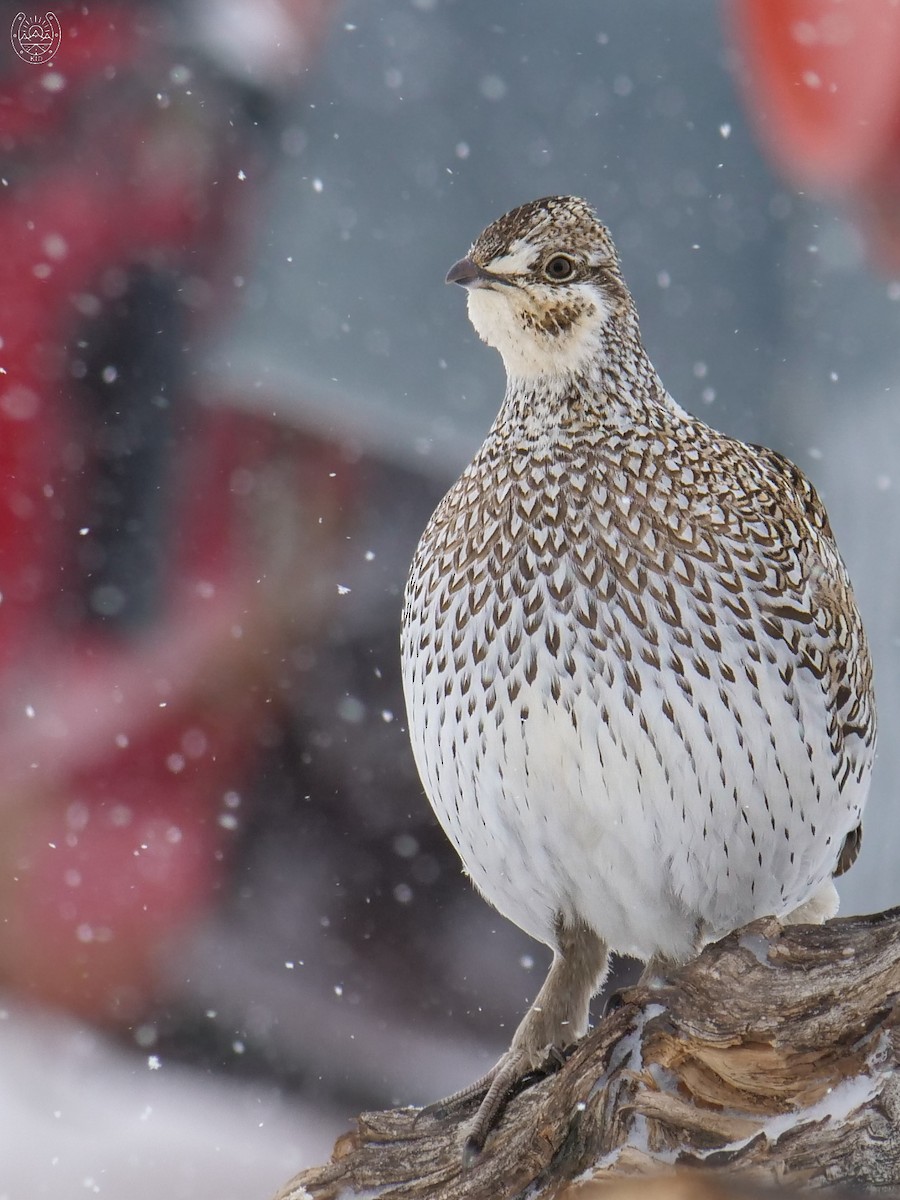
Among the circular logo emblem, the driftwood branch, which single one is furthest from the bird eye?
the circular logo emblem

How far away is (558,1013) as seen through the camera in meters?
1.35

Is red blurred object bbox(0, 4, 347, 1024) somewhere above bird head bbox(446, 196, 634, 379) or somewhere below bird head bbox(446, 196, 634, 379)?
above

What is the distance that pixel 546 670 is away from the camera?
3.82 feet

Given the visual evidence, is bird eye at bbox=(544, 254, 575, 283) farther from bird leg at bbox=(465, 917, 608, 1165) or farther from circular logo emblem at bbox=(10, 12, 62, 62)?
circular logo emblem at bbox=(10, 12, 62, 62)

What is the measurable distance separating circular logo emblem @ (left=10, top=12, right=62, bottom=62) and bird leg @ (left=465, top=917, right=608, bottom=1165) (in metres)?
1.84

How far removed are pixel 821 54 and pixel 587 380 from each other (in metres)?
1.52

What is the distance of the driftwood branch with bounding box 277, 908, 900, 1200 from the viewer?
3.16 feet

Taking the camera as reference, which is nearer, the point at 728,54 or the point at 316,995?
the point at 728,54

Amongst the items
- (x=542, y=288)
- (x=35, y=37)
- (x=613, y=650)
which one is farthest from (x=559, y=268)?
(x=35, y=37)

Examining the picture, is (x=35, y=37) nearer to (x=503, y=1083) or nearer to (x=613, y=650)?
(x=613, y=650)

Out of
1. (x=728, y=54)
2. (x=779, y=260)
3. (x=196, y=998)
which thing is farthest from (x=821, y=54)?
(x=196, y=998)

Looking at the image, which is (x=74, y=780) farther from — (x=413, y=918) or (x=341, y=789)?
(x=413, y=918)

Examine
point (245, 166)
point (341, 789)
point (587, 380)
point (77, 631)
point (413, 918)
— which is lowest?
point (587, 380)

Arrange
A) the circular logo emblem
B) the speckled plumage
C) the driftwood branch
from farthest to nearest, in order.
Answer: the circular logo emblem
the speckled plumage
the driftwood branch
